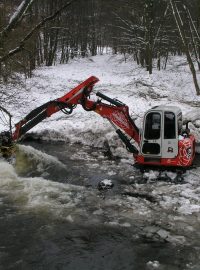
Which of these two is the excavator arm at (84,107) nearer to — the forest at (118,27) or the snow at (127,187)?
the snow at (127,187)

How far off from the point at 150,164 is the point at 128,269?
5647 millimetres

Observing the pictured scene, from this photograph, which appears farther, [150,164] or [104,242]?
[150,164]

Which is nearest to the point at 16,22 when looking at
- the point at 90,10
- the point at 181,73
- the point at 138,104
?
the point at 138,104

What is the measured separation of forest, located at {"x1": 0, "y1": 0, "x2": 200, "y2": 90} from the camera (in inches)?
435

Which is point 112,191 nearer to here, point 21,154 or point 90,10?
point 21,154

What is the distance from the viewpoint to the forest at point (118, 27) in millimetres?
11039

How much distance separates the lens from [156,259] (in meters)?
7.87

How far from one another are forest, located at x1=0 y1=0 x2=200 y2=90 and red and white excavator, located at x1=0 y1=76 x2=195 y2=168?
1.60 metres

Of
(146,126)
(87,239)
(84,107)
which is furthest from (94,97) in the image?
(87,239)

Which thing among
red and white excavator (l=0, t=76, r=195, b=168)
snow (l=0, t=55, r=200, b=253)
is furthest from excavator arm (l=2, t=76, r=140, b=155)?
snow (l=0, t=55, r=200, b=253)

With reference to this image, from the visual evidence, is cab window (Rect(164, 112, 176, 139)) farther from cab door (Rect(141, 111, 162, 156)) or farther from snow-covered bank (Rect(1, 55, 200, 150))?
snow-covered bank (Rect(1, 55, 200, 150))

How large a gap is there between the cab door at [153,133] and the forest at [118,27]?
4.04 meters

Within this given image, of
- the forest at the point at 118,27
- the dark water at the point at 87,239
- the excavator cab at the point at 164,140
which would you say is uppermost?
the forest at the point at 118,27

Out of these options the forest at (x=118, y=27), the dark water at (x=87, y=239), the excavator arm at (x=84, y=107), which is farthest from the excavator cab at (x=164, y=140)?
the forest at (x=118, y=27)
